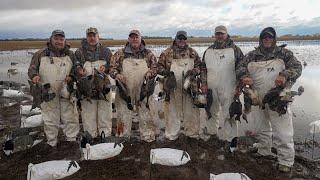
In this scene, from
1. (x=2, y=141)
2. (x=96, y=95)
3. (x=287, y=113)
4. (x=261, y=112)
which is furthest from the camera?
(x=2, y=141)

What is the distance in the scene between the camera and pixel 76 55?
8.23 m

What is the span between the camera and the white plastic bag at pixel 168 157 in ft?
22.0

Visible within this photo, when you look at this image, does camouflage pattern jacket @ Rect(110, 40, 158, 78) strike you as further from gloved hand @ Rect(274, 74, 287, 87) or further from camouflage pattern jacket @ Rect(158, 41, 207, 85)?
gloved hand @ Rect(274, 74, 287, 87)

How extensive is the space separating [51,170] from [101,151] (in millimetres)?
1227

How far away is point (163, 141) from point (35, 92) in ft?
9.50

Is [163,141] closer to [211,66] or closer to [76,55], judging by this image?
[211,66]

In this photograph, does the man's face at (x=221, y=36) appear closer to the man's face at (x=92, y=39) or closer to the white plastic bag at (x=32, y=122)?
the man's face at (x=92, y=39)

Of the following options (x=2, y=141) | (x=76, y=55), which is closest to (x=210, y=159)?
(x=76, y=55)

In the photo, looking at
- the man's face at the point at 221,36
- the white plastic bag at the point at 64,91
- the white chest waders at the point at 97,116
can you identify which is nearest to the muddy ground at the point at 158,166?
the white chest waders at the point at 97,116

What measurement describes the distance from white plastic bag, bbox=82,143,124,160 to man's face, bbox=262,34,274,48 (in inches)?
132

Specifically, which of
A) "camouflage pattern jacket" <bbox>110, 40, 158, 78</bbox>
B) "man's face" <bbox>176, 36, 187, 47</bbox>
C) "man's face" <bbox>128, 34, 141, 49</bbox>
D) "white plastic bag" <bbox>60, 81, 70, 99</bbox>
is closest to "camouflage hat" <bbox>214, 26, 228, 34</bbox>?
"man's face" <bbox>176, 36, 187, 47</bbox>

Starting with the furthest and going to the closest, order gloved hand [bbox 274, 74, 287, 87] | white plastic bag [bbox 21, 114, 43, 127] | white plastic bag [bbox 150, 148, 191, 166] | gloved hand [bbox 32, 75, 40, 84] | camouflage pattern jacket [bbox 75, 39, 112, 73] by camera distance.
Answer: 1. white plastic bag [bbox 21, 114, 43, 127]
2. camouflage pattern jacket [bbox 75, 39, 112, 73]
3. gloved hand [bbox 32, 75, 40, 84]
4. gloved hand [bbox 274, 74, 287, 87]
5. white plastic bag [bbox 150, 148, 191, 166]

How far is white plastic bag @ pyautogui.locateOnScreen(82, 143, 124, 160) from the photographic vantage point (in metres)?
7.13

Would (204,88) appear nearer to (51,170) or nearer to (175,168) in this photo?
(175,168)
